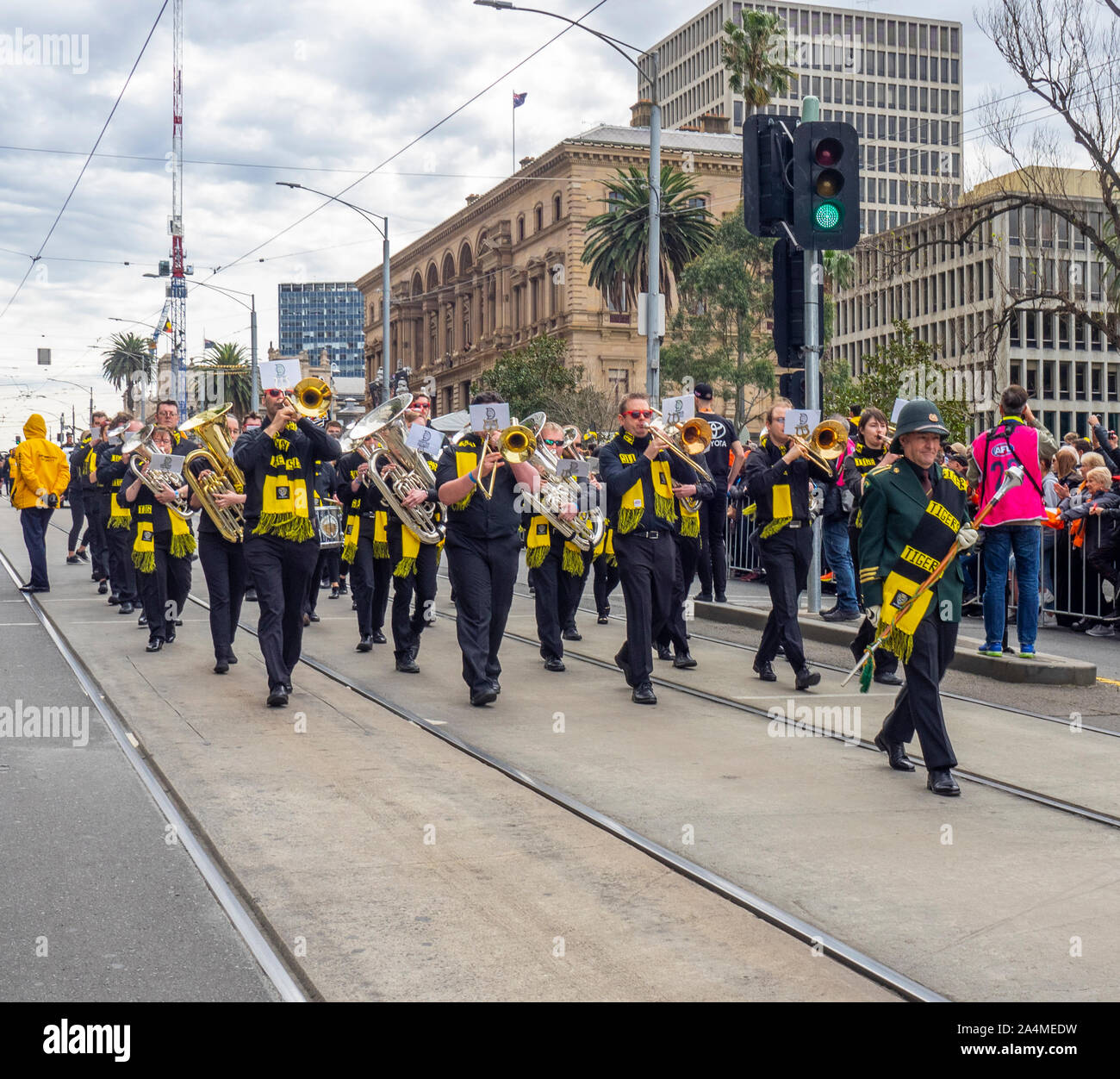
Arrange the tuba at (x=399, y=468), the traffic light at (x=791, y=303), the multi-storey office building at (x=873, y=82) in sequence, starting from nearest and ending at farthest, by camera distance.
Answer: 1. the tuba at (x=399, y=468)
2. the traffic light at (x=791, y=303)
3. the multi-storey office building at (x=873, y=82)

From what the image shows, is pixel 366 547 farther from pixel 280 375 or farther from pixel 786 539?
pixel 786 539

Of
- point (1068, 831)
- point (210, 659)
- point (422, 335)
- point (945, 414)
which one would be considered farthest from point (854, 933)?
point (422, 335)

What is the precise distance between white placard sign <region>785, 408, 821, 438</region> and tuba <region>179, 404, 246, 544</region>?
153 inches

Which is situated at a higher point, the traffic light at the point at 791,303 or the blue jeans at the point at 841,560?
the traffic light at the point at 791,303

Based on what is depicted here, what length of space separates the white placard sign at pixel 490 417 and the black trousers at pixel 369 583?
2.85 metres

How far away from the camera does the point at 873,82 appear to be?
11144 cm

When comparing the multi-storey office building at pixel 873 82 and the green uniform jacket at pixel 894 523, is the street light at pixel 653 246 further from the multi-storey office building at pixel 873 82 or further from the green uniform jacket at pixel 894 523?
the multi-storey office building at pixel 873 82

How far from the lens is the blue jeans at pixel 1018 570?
35.6 ft

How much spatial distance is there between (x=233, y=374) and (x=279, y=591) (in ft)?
308

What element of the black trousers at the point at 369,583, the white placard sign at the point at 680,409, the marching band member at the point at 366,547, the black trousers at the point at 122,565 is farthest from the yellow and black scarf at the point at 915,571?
the black trousers at the point at 122,565

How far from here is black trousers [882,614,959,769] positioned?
7.14 m

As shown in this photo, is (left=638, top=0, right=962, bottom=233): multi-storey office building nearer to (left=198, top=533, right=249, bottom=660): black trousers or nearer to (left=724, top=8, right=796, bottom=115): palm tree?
(left=724, top=8, right=796, bottom=115): palm tree
